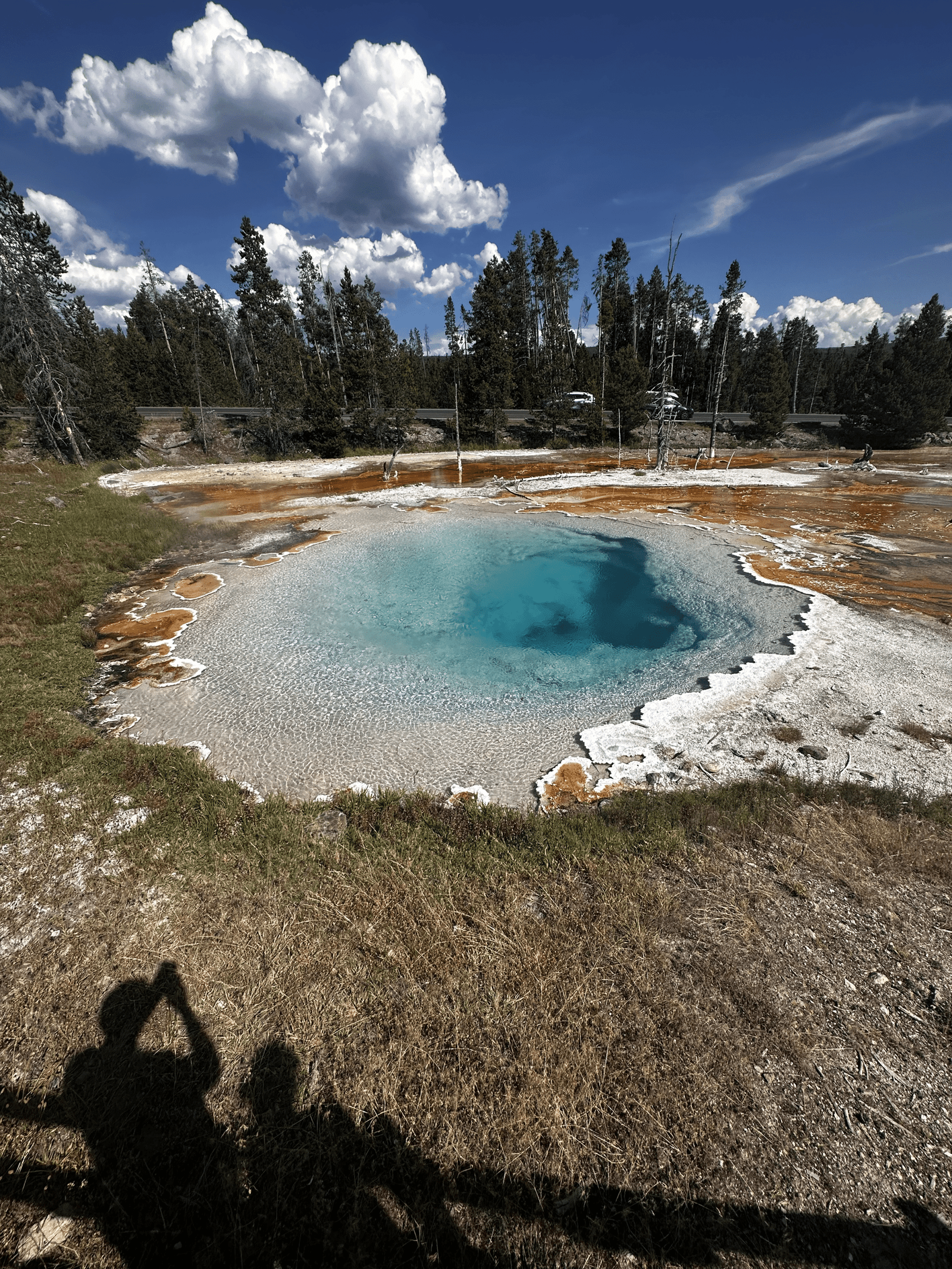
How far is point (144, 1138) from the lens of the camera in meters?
3.11

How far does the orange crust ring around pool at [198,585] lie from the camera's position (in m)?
13.9

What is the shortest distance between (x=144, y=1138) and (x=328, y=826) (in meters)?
3.07

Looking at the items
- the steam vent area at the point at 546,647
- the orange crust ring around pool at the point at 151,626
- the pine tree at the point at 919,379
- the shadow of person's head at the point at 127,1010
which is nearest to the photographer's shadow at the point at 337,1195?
the shadow of person's head at the point at 127,1010

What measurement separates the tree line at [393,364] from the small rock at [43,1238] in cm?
3431

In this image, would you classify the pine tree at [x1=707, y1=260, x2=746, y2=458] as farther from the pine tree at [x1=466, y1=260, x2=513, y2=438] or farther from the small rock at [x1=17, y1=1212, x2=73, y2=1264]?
the small rock at [x1=17, y1=1212, x2=73, y2=1264]

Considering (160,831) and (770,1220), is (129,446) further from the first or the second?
(770,1220)

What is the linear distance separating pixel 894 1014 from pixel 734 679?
614 cm

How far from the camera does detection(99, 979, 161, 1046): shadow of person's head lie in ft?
12.0

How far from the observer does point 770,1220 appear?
8.96 ft

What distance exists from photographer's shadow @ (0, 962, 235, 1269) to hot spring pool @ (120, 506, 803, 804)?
335 cm

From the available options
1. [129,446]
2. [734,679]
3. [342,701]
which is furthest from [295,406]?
[734,679]

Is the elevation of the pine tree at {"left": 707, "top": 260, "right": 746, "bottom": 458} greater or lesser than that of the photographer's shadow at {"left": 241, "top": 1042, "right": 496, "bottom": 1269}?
greater

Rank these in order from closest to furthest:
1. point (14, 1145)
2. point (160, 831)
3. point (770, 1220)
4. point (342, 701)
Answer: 1. point (770, 1220)
2. point (14, 1145)
3. point (160, 831)
4. point (342, 701)

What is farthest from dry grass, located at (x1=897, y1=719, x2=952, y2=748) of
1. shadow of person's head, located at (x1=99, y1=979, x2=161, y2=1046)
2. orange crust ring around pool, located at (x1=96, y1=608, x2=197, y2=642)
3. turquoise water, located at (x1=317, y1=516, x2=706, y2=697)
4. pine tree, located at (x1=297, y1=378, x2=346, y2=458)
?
pine tree, located at (x1=297, y1=378, x2=346, y2=458)
